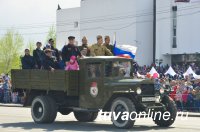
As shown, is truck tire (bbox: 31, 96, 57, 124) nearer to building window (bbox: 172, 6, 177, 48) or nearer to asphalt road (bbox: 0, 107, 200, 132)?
asphalt road (bbox: 0, 107, 200, 132)

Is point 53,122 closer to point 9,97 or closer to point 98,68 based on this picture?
point 98,68

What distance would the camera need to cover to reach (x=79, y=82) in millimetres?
17016

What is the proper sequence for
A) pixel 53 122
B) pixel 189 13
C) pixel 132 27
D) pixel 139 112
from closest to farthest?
pixel 139 112
pixel 53 122
pixel 189 13
pixel 132 27

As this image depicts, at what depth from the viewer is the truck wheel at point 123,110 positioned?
15422mm

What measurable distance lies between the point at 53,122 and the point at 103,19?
41.0 metres

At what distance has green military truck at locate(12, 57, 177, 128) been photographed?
15.9m

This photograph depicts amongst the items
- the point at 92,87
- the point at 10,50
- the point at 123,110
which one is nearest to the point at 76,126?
the point at 92,87

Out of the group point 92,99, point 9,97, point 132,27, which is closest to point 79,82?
point 92,99

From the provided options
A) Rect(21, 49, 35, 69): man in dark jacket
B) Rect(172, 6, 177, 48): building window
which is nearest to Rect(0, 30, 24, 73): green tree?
Rect(172, 6, 177, 48): building window

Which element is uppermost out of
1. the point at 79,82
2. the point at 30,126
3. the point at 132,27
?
the point at 132,27

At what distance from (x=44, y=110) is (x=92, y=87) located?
6.16 ft

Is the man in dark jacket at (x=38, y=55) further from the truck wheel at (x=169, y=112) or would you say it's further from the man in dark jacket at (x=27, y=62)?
the truck wheel at (x=169, y=112)

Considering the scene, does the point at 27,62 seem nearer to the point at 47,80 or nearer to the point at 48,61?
the point at 48,61

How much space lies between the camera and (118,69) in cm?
1678
